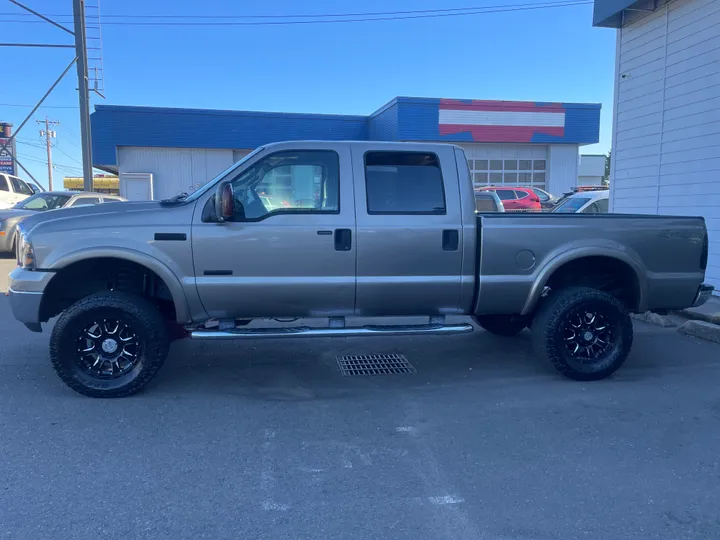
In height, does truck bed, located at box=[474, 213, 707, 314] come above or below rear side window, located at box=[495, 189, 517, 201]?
below

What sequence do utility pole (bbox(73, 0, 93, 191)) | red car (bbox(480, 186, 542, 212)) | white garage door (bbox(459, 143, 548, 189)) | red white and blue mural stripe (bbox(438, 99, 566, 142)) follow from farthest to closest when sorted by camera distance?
white garage door (bbox(459, 143, 548, 189))
red white and blue mural stripe (bbox(438, 99, 566, 142))
red car (bbox(480, 186, 542, 212))
utility pole (bbox(73, 0, 93, 191))

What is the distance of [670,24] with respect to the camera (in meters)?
9.03

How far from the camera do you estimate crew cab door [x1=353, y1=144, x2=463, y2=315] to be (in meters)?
4.81

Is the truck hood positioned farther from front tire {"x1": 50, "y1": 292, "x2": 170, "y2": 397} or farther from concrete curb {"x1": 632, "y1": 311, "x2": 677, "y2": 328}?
concrete curb {"x1": 632, "y1": 311, "x2": 677, "y2": 328}

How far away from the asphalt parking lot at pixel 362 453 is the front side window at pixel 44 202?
8.83 metres

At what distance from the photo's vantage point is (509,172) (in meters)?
29.5

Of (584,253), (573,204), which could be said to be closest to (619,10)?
(573,204)

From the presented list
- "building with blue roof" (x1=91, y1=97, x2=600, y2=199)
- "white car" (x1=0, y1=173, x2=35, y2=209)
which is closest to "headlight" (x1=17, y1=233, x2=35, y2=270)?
"white car" (x1=0, y1=173, x2=35, y2=209)

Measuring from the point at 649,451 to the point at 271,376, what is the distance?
3212 millimetres

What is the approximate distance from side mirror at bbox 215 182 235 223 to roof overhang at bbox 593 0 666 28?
8.16 m

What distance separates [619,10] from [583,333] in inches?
276

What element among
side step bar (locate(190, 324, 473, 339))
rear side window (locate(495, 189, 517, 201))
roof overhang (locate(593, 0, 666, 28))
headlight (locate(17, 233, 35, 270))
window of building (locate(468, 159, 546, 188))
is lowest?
side step bar (locate(190, 324, 473, 339))

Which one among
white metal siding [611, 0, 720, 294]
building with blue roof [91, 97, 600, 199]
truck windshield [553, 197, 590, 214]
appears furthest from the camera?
building with blue roof [91, 97, 600, 199]

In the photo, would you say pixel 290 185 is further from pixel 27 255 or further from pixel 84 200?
pixel 84 200
